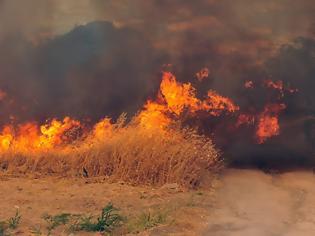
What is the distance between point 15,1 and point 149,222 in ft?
32.1

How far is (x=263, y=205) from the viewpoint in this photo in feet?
28.6

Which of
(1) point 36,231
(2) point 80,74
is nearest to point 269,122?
(2) point 80,74

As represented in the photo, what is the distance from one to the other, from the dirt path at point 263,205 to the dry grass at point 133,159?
77 cm

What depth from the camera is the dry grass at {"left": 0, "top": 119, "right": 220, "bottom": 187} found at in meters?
9.80

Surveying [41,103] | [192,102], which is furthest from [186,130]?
[41,103]

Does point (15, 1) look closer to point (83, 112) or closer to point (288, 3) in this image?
point (83, 112)

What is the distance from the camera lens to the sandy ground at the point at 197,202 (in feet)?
24.8

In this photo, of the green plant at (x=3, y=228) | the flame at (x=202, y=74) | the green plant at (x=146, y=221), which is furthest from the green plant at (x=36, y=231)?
the flame at (x=202, y=74)

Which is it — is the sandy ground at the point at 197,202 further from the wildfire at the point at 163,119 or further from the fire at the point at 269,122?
the wildfire at the point at 163,119

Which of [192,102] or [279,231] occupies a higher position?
[192,102]

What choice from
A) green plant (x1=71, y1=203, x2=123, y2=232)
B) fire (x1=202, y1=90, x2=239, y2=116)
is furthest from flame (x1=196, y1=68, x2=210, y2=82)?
green plant (x1=71, y1=203, x2=123, y2=232)

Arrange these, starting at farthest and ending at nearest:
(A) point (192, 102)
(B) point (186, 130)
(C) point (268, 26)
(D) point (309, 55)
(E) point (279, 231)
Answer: (C) point (268, 26), (D) point (309, 55), (A) point (192, 102), (B) point (186, 130), (E) point (279, 231)

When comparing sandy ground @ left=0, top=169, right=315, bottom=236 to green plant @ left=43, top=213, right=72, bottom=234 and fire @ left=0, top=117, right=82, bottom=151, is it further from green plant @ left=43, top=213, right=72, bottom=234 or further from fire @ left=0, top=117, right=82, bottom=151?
fire @ left=0, top=117, right=82, bottom=151

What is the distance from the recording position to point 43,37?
14.2 m
